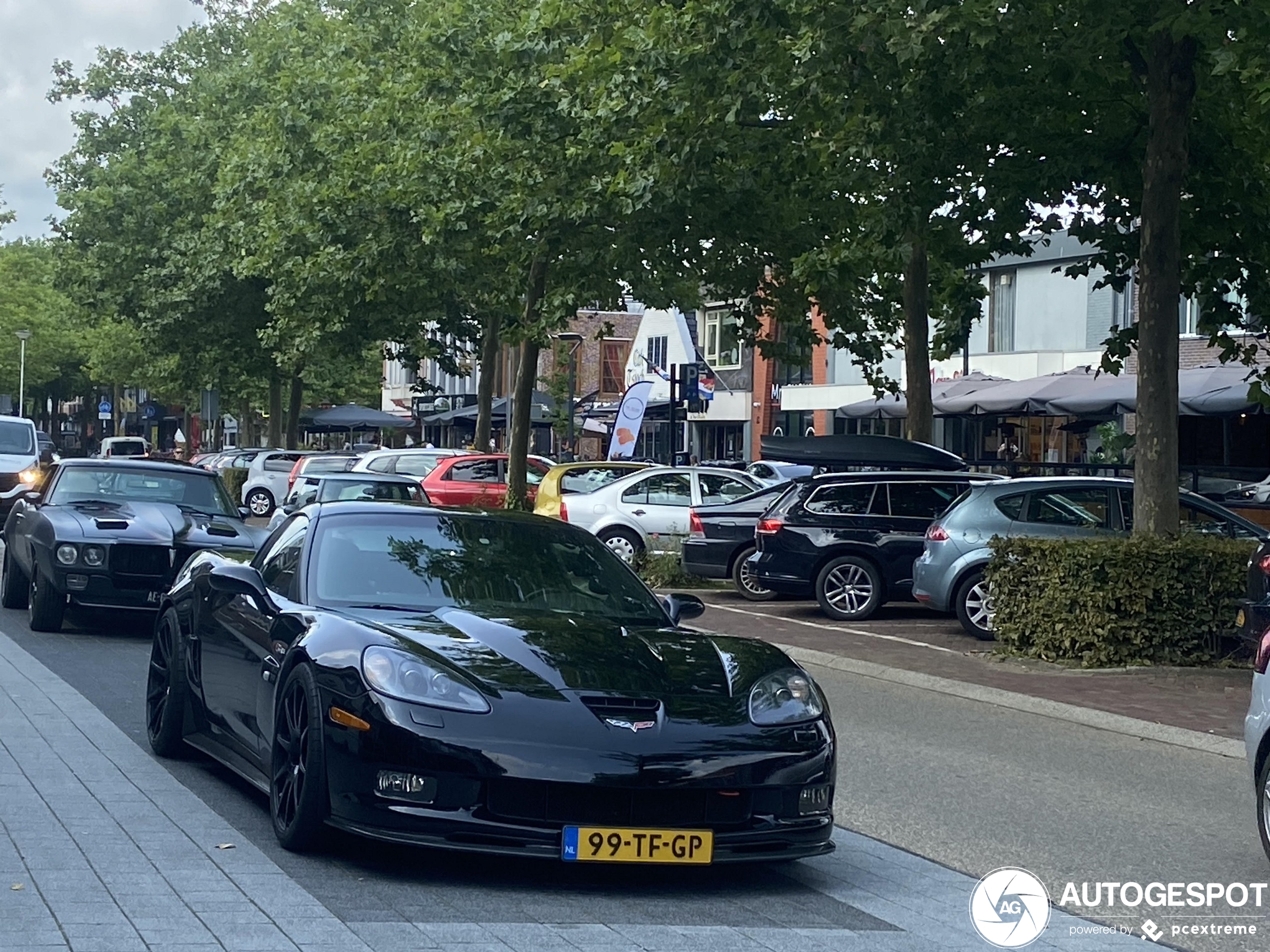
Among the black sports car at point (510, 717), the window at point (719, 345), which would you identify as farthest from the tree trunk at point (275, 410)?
the black sports car at point (510, 717)

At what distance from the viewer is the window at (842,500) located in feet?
66.1

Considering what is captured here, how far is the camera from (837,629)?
18688 millimetres

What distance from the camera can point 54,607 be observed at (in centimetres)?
1498

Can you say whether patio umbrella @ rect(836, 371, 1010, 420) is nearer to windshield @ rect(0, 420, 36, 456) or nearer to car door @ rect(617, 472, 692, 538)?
car door @ rect(617, 472, 692, 538)

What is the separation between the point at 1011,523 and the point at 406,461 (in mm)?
19843

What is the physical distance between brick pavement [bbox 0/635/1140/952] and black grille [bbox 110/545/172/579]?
22.1 ft

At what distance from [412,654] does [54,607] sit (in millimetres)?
9161

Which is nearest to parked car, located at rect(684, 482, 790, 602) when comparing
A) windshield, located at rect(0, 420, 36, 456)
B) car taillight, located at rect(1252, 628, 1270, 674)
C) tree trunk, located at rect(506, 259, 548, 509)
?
tree trunk, located at rect(506, 259, 548, 509)

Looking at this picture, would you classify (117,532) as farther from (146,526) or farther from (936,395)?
(936,395)

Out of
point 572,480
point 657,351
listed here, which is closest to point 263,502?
point 572,480

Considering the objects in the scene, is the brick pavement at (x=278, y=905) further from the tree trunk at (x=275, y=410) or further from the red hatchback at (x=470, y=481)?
the tree trunk at (x=275, y=410)

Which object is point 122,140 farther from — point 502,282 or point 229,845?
point 229,845

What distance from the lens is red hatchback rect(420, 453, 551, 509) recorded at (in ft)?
110

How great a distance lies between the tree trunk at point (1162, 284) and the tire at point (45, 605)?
8861 millimetres
